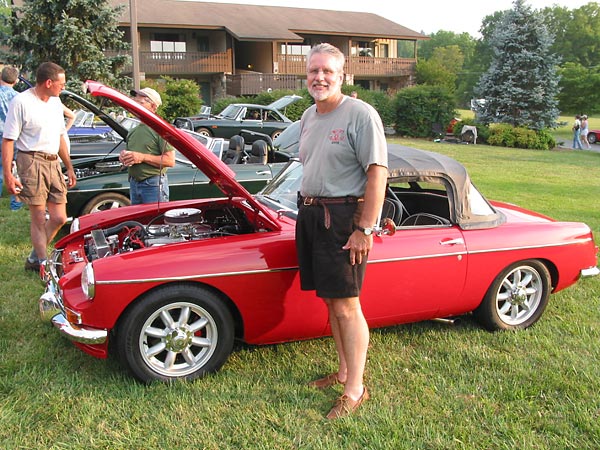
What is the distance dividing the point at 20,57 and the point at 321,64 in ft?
64.1

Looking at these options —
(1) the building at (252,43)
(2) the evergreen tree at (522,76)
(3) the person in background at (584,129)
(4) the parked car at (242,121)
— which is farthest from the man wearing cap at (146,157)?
(1) the building at (252,43)

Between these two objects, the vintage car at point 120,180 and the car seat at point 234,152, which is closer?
the vintage car at point 120,180

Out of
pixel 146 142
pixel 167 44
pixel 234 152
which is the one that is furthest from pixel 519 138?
pixel 146 142

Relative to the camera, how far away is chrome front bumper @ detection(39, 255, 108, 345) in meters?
3.18

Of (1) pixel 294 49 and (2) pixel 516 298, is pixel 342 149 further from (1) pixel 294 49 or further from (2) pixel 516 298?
(1) pixel 294 49

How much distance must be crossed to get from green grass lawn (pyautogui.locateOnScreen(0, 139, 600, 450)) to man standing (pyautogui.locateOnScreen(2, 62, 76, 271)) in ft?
3.20

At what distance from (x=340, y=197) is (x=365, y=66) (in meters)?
35.3

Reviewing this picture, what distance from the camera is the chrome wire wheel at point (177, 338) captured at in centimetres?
334

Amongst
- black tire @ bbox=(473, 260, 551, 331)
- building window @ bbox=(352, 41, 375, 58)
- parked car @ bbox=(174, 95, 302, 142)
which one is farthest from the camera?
building window @ bbox=(352, 41, 375, 58)

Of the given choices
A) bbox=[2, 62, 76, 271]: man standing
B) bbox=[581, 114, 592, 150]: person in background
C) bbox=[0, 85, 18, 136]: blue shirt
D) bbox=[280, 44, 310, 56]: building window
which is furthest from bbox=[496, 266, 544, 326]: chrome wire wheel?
bbox=[280, 44, 310, 56]: building window

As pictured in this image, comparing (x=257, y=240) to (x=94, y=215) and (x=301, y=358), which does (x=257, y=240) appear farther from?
(x=94, y=215)

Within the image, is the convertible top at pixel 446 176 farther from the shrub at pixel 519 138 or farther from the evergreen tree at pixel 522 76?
the evergreen tree at pixel 522 76

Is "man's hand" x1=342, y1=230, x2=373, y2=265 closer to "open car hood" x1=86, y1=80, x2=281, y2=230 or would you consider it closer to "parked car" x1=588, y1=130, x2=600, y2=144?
"open car hood" x1=86, y1=80, x2=281, y2=230

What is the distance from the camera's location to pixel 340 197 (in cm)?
299
